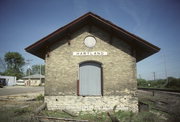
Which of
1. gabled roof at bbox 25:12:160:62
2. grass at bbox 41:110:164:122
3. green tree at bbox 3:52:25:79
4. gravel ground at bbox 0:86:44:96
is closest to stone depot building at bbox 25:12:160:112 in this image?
gabled roof at bbox 25:12:160:62

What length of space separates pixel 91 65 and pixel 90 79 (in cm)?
95

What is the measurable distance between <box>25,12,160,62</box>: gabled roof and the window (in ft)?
8.09

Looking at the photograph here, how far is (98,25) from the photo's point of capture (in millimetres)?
8617

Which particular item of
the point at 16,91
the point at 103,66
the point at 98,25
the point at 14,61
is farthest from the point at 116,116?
the point at 14,61

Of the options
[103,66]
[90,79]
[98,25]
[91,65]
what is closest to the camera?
[103,66]

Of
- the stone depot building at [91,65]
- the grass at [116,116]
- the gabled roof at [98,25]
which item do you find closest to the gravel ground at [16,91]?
the stone depot building at [91,65]

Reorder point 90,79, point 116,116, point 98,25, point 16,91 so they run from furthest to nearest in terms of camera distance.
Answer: point 16,91 < point 98,25 < point 90,79 < point 116,116

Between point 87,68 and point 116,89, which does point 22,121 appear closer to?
point 87,68

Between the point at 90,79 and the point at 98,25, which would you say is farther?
the point at 98,25

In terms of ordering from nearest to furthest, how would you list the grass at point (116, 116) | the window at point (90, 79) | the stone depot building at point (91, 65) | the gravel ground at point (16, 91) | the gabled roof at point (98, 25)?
the grass at point (116, 116) < the gabled roof at point (98, 25) < the stone depot building at point (91, 65) < the window at point (90, 79) < the gravel ground at point (16, 91)

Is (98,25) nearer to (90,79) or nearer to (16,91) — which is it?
(90,79)

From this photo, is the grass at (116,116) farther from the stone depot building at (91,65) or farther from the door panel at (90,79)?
the door panel at (90,79)

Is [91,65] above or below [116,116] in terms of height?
above

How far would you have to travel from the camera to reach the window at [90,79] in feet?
26.9
